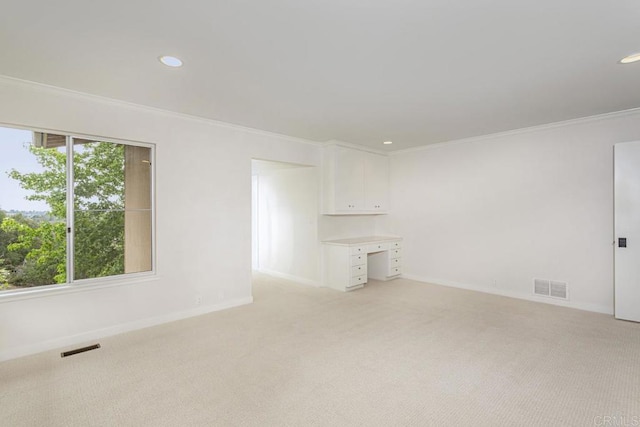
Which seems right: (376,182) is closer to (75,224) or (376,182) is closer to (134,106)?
(134,106)

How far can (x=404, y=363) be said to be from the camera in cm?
279

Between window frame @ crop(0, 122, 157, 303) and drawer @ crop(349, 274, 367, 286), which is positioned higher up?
window frame @ crop(0, 122, 157, 303)

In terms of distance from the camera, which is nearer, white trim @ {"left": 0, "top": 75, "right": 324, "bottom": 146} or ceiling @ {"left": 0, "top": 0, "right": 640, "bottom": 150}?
ceiling @ {"left": 0, "top": 0, "right": 640, "bottom": 150}

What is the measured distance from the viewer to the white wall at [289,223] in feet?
18.9

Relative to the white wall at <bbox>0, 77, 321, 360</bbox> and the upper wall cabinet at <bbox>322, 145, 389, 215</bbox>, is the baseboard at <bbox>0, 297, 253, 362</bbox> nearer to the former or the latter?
the white wall at <bbox>0, 77, 321, 360</bbox>

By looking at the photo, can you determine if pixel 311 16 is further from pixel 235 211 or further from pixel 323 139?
pixel 323 139

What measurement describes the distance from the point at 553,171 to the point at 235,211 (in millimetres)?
4534

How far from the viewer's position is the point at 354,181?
5852mm

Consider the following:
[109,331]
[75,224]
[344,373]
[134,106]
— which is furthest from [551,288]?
[75,224]

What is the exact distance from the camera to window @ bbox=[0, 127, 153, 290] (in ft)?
9.90

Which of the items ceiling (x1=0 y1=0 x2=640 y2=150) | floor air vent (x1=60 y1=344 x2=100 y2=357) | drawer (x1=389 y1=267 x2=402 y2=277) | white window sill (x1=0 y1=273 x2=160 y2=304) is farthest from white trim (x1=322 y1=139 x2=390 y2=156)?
floor air vent (x1=60 y1=344 x2=100 y2=357)

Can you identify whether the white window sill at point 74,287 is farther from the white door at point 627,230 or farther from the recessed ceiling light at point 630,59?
the white door at point 627,230

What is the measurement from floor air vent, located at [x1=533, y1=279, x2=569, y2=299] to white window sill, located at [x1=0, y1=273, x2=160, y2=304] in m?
5.19

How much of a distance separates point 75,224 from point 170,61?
204 cm
